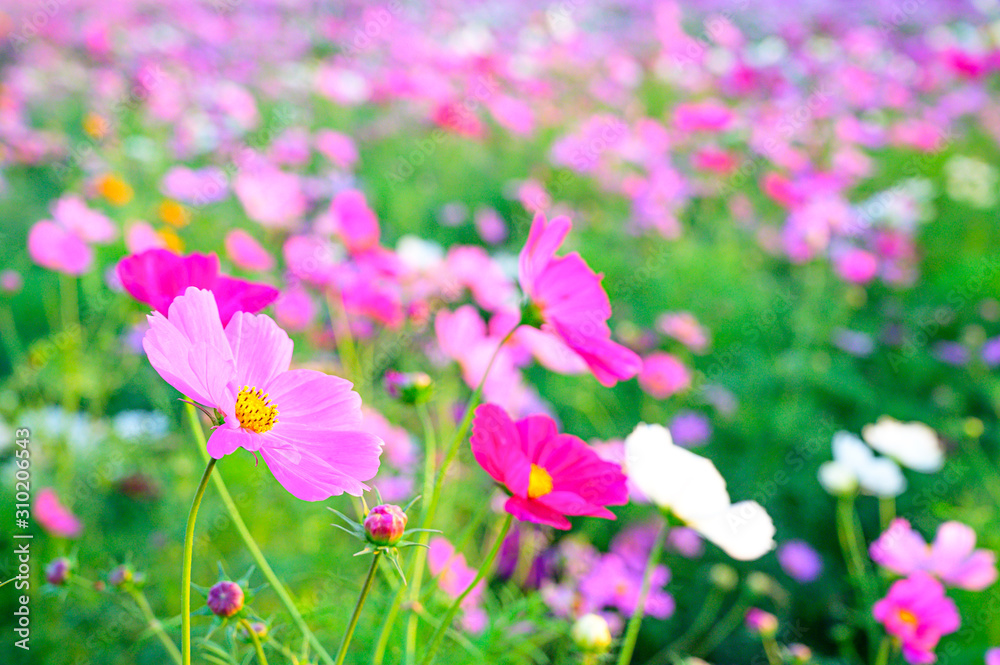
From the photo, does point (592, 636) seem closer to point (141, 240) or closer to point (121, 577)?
point (121, 577)

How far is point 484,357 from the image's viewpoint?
786 millimetres

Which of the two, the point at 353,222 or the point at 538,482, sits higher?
the point at 538,482

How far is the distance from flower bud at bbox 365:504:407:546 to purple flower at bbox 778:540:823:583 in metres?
1.12

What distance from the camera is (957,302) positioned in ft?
6.86

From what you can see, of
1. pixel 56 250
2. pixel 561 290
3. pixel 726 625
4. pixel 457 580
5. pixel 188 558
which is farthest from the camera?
pixel 726 625

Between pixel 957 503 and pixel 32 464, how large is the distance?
1710mm

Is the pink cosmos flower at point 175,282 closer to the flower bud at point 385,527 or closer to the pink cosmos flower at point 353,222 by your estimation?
the flower bud at point 385,527

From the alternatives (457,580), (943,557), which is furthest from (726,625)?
(457,580)

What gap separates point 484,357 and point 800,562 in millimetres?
834

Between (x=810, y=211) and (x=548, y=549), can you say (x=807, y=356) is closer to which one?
(x=810, y=211)

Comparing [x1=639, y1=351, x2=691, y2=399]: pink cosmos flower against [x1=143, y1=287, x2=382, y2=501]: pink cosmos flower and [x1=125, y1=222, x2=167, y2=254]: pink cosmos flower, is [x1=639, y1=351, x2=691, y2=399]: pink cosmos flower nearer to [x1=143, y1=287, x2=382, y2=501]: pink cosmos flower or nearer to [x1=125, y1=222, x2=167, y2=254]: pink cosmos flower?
[x1=125, y1=222, x2=167, y2=254]: pink cosmos flower

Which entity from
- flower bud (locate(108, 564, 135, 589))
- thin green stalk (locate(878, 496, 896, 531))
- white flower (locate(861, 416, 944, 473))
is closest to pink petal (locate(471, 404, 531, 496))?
flower bud (locate(108, 564, 135, 589))

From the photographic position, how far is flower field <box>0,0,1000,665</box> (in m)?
0.47

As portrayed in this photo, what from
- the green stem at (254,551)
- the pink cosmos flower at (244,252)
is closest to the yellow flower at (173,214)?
the pink cosmos flower at (244,252)
